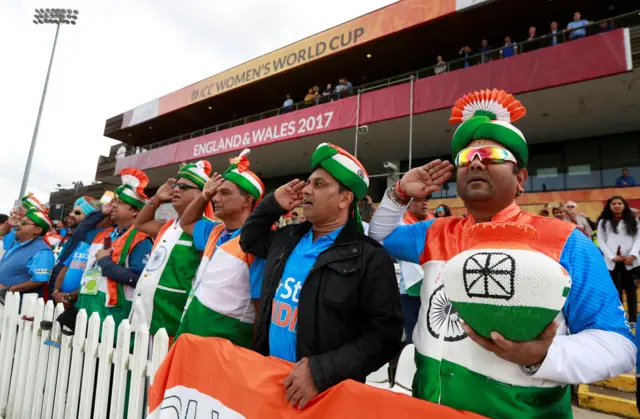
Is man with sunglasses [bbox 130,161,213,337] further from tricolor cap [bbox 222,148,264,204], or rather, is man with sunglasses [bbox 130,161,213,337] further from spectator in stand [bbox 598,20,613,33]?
spectator in stand [bbox 598,20,613,33]

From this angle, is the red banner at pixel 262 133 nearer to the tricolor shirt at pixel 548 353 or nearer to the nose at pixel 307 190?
the nose at pixel 307 190

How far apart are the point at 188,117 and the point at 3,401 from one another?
70.0 ft

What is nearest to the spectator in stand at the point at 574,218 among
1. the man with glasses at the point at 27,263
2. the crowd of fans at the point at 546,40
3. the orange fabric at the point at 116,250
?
the crowd of fans at the point at 546,40

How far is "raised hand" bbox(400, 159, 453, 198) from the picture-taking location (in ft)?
5.53

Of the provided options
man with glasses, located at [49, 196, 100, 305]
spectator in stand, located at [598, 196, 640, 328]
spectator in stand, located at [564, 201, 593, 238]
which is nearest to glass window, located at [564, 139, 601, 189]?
spectator in stand, located at [564, 201, 593, 238]

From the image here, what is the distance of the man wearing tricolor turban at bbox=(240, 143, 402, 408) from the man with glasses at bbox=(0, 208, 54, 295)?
11.1 feet

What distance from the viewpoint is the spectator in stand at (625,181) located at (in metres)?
9.89

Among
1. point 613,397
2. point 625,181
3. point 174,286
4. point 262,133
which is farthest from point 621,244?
point 262,133

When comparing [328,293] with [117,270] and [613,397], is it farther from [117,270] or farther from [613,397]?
[613,397]

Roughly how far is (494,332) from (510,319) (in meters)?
0.07

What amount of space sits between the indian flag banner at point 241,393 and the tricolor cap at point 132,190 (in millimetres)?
2239

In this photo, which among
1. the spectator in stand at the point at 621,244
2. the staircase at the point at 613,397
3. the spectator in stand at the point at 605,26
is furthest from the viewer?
the spectator in stand at the point at 605,26

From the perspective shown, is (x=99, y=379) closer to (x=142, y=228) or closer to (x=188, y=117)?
(x=142, y=228)

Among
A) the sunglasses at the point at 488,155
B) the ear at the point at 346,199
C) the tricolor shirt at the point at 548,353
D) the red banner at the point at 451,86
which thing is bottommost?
the tricolor shirt at the point at 548,353
